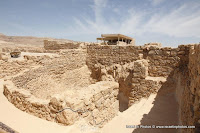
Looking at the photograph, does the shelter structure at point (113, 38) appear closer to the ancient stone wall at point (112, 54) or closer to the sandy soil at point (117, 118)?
the ancient stone wall at point (112, 54)

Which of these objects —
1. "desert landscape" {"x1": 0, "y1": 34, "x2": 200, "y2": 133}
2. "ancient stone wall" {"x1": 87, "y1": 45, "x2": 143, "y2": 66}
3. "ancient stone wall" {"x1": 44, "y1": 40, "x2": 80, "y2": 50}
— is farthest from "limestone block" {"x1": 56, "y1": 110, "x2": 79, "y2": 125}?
"ancient stone wall" {"x1": 44, "y1": 40, "x2": 80, "y2": 50}

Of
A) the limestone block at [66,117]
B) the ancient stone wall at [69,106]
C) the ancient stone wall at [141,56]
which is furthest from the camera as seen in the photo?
the ancient stone wall at [141,56]

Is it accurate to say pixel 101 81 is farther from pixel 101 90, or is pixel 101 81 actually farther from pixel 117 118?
pixel 117 118

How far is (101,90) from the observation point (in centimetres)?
484

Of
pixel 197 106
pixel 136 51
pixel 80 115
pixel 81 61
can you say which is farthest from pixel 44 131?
pixel 81 61

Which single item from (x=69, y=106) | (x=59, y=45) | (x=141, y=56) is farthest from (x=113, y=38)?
(x=69, y=106)

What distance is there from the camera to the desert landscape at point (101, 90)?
142 inches

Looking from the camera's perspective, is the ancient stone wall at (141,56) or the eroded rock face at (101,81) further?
the ancient stone wall at (141,56)

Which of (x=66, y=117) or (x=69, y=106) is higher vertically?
(x=69, y=106)

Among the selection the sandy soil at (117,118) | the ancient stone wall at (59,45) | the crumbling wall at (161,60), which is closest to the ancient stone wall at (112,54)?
the crumbling wall at (161,60)

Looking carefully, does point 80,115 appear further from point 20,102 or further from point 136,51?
point 136,51

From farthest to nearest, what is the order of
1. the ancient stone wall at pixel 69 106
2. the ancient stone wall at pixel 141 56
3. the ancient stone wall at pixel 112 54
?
1. the ancient stone wall at pixel 112 54
2. the ancient stone wall at pixel 141 56
3. the ancient stone wall at pixel 69 106

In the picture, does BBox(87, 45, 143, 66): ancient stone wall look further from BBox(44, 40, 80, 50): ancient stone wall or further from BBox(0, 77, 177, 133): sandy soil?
BBox(0, 77, 177, 133): sandy soil

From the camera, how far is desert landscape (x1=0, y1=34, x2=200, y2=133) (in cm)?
361
